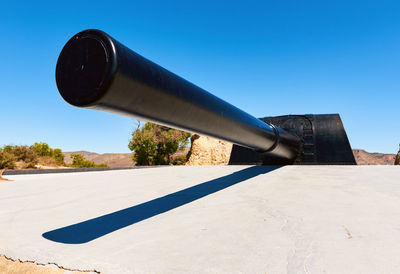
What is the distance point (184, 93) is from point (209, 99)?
1.02 ft

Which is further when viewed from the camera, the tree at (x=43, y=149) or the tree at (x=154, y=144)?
the tree at (x=154, y=144)

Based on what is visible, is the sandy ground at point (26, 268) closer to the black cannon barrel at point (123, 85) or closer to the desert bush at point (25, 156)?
the black cannon barrel at point (123, 85)

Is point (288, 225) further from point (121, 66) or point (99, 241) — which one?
point (121, 66)

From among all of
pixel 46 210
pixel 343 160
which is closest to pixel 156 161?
pixel 343 160

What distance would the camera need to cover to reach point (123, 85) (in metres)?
1.27

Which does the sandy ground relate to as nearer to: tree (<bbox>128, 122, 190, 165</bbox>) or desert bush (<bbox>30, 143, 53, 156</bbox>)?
tree (<bbox>128, 122, 190, 165</bbox>)

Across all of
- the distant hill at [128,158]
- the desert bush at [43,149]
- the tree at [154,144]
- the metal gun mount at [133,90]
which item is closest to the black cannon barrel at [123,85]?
the metal gun mount at [133,90]

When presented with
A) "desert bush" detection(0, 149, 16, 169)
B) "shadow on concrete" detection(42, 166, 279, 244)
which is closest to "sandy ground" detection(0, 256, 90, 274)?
"shadow on concrete" detection(42, 166, 279, 244)

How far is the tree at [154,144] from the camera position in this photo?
2173 cm

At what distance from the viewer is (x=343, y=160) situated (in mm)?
5016

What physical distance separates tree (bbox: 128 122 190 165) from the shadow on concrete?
766 inches

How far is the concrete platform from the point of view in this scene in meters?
1.10

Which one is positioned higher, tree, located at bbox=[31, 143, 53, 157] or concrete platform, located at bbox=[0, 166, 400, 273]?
tree, located at bbox=[31, 143, 53, 157]

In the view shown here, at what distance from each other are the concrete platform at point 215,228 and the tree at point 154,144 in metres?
19.1
